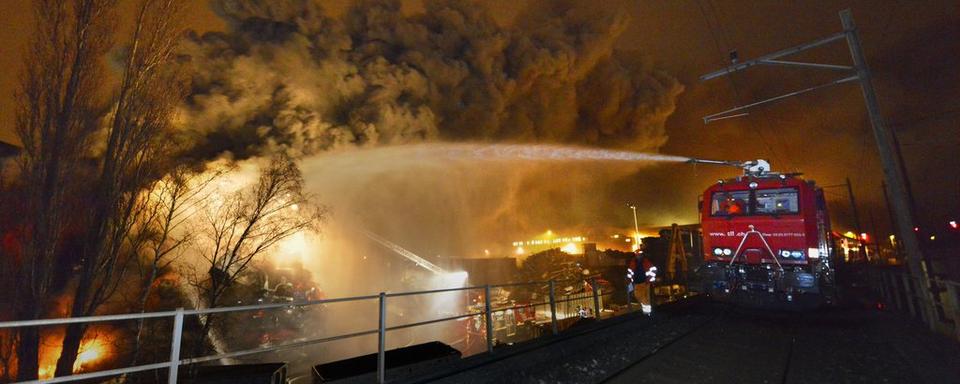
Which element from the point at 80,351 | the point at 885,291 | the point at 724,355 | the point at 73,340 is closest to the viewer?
the point at 724,355

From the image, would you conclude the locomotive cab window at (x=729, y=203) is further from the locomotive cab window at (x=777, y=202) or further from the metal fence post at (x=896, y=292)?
the metal fence post at (x=896, y=292)

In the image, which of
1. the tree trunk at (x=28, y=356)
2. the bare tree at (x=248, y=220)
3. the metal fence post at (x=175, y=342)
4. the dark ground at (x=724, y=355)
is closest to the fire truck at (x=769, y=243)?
the dark ground at (x=724, y=355)

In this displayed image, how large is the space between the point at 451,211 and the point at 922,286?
27.4m

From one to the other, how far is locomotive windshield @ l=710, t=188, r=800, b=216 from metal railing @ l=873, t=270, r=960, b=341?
2798 millimetres

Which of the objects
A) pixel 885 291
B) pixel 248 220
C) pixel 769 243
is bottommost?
pixel 885 291

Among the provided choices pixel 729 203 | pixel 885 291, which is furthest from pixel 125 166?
pixel 885 291

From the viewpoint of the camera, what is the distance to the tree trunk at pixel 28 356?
35.6 feet

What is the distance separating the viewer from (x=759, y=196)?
11.2 metres

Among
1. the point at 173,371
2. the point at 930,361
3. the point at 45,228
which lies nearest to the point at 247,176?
the point at 45,228

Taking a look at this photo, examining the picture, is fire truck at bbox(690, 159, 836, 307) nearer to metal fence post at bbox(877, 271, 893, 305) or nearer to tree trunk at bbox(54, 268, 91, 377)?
metal fence post at bbox(877, 271, 893, 305)

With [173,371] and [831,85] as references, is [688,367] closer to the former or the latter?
[173,371]

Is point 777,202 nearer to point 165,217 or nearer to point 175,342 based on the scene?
point 175,342

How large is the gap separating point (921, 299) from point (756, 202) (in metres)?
3.70

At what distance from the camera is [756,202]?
36.6 feet
